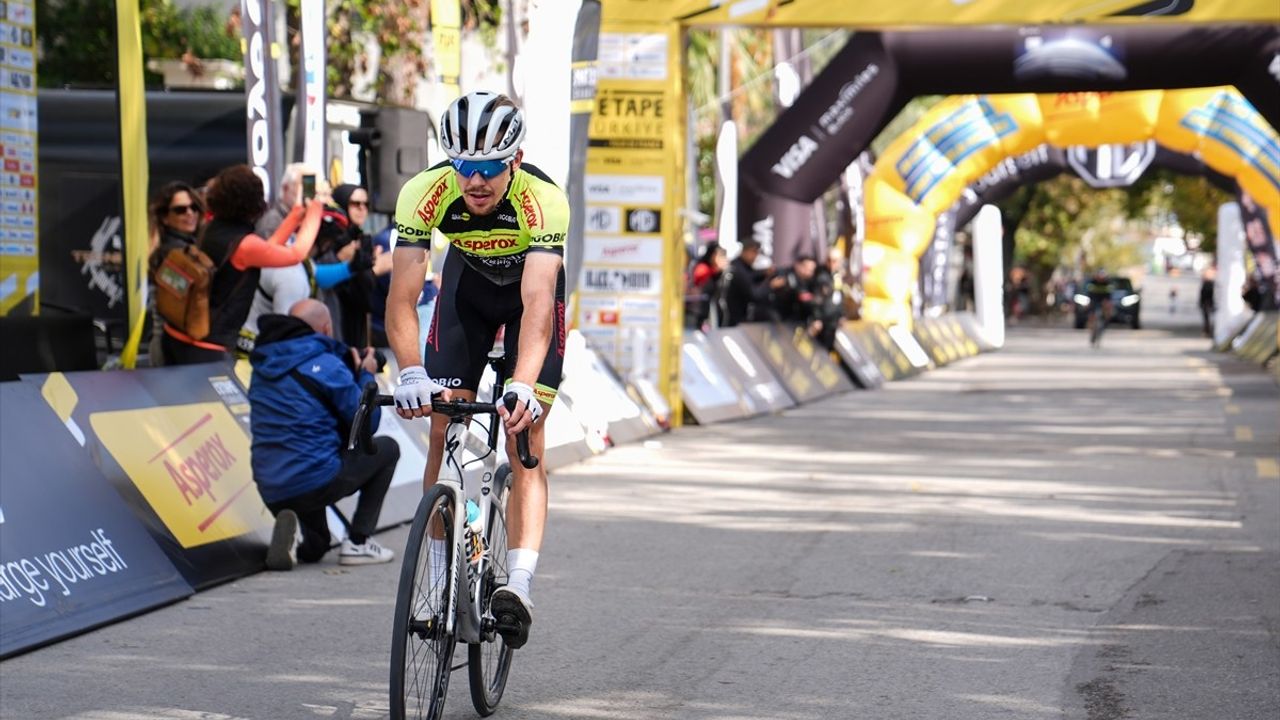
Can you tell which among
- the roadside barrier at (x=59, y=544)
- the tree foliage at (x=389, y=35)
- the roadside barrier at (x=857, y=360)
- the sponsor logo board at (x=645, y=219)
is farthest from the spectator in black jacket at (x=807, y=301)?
the roadside barrier at (x=59, y=544)

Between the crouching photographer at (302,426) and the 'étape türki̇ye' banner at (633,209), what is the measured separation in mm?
9029

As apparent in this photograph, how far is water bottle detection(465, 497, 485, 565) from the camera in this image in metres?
6.07

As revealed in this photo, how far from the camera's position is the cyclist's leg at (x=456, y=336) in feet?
20.8

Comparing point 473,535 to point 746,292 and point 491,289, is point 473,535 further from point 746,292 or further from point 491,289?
point 746,292

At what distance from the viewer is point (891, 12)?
1731 centimetres

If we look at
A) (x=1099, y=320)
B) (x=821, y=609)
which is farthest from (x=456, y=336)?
(x=1099, y=320)

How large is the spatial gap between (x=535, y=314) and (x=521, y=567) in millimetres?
863

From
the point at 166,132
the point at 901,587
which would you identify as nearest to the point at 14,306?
the point at 901,587

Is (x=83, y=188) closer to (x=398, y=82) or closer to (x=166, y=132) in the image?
(x=166, y=132)

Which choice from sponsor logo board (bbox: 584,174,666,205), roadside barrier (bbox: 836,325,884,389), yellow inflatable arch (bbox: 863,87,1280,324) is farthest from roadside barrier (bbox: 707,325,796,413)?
yellow inflatable arch (bbox: 863,87,1280,324)

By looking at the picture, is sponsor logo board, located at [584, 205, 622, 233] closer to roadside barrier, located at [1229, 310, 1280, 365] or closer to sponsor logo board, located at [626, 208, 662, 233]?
sponsor logo board, located at [626, 208, 662, 233]

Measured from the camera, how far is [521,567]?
245 inches

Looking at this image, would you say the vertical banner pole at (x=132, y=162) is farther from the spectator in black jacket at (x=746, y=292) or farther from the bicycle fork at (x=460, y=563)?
the spectator in black jacket at (x=746, y=292)

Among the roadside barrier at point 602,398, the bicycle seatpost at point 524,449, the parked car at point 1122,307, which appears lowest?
the parked car at point 1122,307
